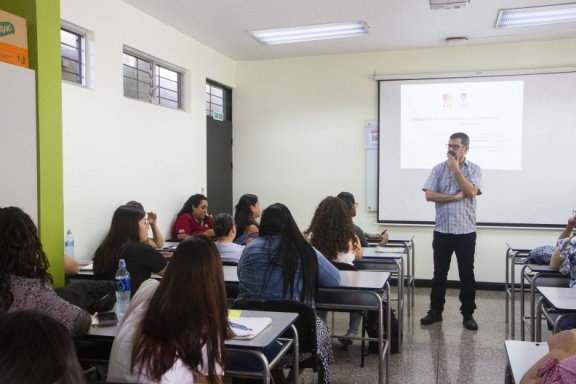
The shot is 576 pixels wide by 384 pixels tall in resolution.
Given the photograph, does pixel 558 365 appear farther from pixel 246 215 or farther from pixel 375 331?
pixel 246 215

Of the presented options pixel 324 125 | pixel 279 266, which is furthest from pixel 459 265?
pixel 324 125

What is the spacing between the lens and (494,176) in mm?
6691

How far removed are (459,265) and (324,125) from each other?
300 centimetres

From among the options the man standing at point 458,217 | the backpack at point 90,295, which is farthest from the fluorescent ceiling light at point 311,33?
the backpack at point 90,295

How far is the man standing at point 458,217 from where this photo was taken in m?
4.86

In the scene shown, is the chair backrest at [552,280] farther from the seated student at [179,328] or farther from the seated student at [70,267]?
the seated student at [70,267]

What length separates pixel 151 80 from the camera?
5.70m

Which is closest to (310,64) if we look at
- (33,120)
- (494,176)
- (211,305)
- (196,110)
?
(196,110)

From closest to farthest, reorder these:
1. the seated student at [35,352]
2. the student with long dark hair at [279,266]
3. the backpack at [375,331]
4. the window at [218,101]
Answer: the seated student at [35,352] < the student with long dark hair at [279,266] < the backpack at [375,331] < the window at [218,101]

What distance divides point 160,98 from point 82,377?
210 inches

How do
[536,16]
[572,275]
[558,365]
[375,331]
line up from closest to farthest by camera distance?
[558,365] → [572,275] → [375,331] → [536,16]

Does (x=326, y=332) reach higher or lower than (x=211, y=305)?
lower

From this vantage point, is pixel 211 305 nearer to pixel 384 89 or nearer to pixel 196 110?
pixel 196 110

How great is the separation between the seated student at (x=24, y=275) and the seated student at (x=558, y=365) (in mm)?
1633
